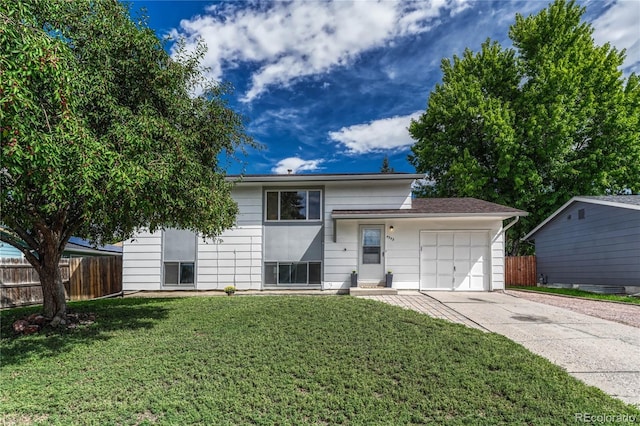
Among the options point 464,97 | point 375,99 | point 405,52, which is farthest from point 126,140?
point 464,97

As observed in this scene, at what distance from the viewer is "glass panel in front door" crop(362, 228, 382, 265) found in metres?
10.9

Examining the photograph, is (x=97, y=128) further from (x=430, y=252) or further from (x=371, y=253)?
(x=430, y=252)

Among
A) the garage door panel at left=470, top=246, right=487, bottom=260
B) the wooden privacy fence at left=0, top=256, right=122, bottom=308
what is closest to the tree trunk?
the wooden privacy fence at left=0, top=256, right=122, bottom=308

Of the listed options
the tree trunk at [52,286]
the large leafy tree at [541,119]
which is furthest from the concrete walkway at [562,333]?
the large leafy tree at [541,119]

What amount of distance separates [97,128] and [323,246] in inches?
300

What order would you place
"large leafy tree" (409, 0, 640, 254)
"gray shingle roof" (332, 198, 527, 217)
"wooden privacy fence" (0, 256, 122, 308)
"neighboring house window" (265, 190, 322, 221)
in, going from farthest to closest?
1. "large leafy tree" (409, 0, 640, 254)
2. "neighboring house window" (265, 190, 322, 221)
3. "gray shingle roof" (332, 198, 527, 217)
4. "wooden privacy fence" (0, 256, 122, 308)

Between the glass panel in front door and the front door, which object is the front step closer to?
the front door

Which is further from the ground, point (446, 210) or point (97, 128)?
point (97, 128)

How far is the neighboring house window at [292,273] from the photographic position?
1101 cm

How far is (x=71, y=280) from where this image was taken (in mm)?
10656

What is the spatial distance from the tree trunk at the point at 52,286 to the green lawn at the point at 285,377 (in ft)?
2.13

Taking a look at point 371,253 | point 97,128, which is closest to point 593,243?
point 371,253

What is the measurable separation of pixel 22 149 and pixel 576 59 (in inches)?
902

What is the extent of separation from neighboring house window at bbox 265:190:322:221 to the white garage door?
3.84 meters
